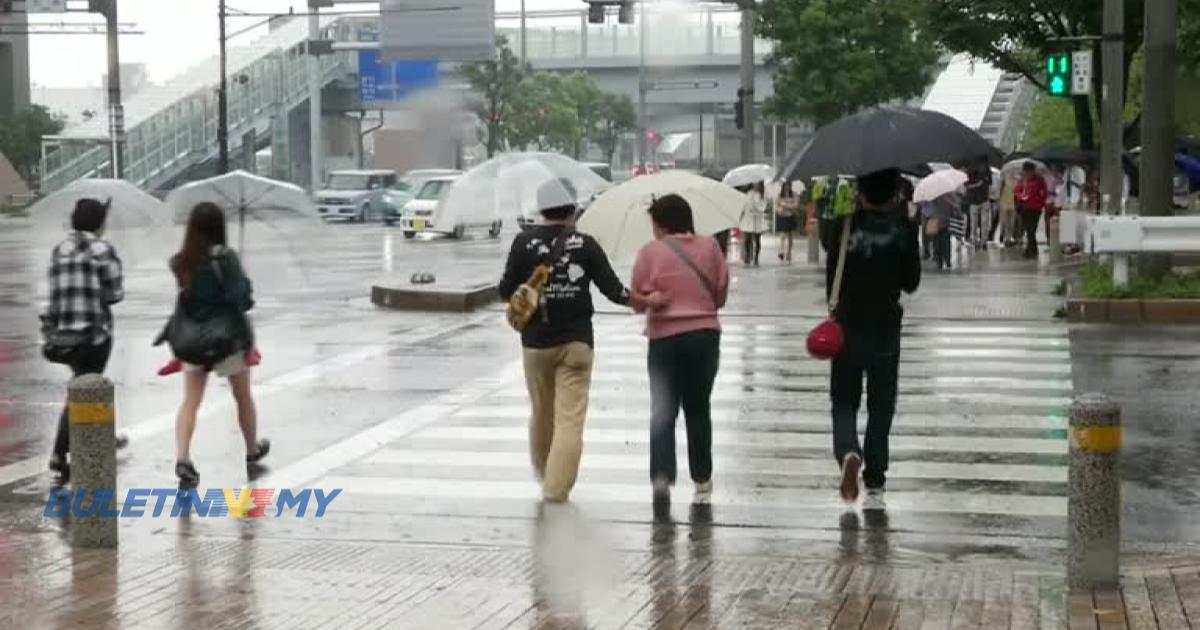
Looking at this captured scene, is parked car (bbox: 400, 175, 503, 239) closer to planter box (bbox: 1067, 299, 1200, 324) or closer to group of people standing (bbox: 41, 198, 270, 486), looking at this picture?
planter box (bbox: 1067, 299, 1200, 324)

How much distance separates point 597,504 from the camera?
10.3 m

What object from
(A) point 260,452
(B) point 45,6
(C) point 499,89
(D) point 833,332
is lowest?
(A) point 260,452

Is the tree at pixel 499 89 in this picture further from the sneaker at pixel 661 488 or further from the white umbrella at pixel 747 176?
the sneaker at pixel 661 488

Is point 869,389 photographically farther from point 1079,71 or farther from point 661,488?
point 1079,71

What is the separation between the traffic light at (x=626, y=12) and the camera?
117 ft

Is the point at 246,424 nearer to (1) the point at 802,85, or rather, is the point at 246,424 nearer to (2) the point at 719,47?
(1) the point at 802,85

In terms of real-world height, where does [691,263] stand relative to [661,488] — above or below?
above

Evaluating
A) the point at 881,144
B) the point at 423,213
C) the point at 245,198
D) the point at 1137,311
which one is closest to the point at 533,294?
the point at 881,144

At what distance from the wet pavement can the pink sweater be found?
41.0 inches

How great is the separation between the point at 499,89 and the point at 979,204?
39995 millimetres

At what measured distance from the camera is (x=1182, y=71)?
3083cm

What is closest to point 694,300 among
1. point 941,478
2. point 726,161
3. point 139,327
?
point 941,478

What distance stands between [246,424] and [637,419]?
3.26 m

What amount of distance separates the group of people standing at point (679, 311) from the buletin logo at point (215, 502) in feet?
4.62
